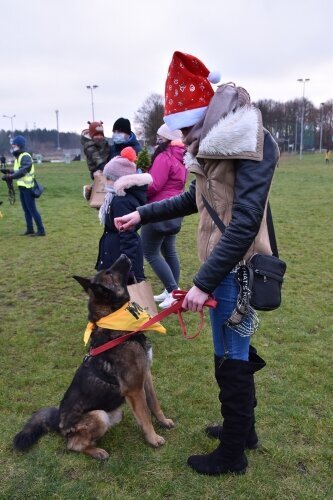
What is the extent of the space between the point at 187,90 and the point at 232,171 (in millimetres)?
490


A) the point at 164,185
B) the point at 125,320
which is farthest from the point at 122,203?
the point at 125,320

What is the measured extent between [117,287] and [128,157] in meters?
1.77

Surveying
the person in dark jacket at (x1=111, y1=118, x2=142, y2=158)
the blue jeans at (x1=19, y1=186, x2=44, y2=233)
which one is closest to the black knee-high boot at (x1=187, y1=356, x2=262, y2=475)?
the person in dark jacket at (x1=111, y1=118, x2=142, y2=158)

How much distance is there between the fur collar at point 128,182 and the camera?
171 inches

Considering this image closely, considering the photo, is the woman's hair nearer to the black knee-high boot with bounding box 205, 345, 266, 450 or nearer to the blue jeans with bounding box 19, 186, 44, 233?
the black knee-high boot with bounding box 205, 345, 266, 450

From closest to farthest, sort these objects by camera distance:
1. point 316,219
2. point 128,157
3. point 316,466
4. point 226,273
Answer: point 226,273 < point 316,466 < point 128,157 < point 316,219

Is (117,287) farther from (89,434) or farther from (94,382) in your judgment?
(89,434)

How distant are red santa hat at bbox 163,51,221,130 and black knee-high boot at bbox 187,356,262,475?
1393 mm

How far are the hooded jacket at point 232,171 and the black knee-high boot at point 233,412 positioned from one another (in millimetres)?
614

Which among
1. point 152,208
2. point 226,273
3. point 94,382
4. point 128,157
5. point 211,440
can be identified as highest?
point 128,157

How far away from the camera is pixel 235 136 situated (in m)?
2.11

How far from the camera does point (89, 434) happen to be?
3.00m

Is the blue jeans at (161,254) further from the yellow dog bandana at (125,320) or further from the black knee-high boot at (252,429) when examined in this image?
the black knee-high boot at (252,429)

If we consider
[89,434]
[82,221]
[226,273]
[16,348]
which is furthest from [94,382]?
[82,221]
